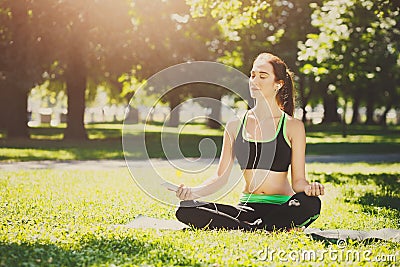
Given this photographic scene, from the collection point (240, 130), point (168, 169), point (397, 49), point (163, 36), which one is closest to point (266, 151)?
point (240, 130)

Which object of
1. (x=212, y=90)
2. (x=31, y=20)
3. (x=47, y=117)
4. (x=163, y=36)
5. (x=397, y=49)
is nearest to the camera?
(x=397, y=49)

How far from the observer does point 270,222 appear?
21.7ft

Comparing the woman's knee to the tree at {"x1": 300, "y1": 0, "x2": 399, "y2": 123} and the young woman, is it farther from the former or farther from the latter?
the tree at {"x1": 300, "y1": 0, "x2": 399, "y2": 123}

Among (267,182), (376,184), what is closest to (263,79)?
(267,182)

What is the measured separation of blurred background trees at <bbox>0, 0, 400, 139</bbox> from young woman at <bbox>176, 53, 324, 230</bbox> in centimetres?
720

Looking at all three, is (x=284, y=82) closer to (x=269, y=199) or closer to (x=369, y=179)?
(x=269, y=199)

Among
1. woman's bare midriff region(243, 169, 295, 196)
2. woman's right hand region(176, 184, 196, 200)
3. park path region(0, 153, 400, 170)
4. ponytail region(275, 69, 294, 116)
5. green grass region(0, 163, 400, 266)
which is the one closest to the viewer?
green grass region(0, 163, 400, 266)

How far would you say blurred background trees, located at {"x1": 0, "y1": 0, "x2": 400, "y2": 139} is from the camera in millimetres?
15375

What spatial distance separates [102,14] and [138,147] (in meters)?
16.0

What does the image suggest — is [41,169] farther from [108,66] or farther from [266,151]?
[108,66]

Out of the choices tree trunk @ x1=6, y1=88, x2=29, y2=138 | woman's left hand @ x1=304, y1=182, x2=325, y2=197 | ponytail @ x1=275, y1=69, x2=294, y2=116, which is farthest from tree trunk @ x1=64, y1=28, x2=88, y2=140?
woman's left hand @ x1=304, y1=182, x2=325, y2=197

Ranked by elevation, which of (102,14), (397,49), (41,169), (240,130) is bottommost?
(41,169)

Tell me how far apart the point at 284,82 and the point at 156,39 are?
20405 mm

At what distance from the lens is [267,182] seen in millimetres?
6680
